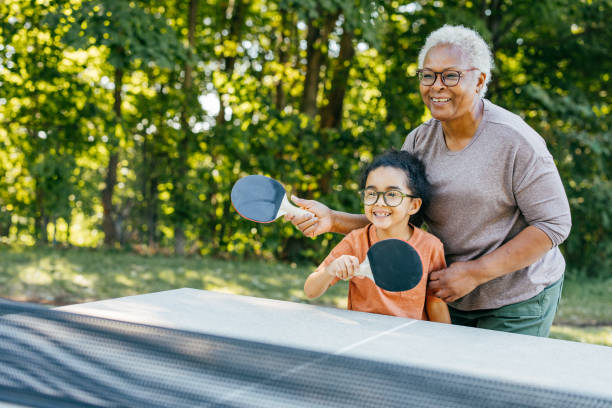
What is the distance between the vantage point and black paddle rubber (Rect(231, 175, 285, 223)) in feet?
8.05

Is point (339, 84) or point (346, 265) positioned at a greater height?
point (339, 84)

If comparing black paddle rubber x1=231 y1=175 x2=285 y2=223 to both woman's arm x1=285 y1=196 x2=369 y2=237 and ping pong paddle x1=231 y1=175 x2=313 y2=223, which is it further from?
woman's arm x1=285 y1=196 x2=369 y2=237

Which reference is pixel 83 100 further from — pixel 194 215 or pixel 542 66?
pixel 542 66

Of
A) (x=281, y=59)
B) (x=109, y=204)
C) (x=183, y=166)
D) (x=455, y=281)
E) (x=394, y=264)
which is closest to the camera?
(x=394, y=264)

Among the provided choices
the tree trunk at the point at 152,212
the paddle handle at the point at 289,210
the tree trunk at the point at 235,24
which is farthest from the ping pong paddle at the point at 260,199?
the tree trunk at the point at 235,24

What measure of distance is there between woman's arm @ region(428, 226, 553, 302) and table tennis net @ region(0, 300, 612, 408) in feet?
3.17

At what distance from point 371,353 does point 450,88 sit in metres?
1.12

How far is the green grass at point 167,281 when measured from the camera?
5879 millimetres

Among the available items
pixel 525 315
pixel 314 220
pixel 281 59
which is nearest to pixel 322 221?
pixel 314 220

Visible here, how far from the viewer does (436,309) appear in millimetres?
2416

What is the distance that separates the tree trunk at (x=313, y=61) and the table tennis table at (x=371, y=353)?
845 centimetres

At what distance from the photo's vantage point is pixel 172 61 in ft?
26.2

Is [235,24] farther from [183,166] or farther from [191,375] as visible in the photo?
[191,375]

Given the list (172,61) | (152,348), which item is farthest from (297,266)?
(152,348)
